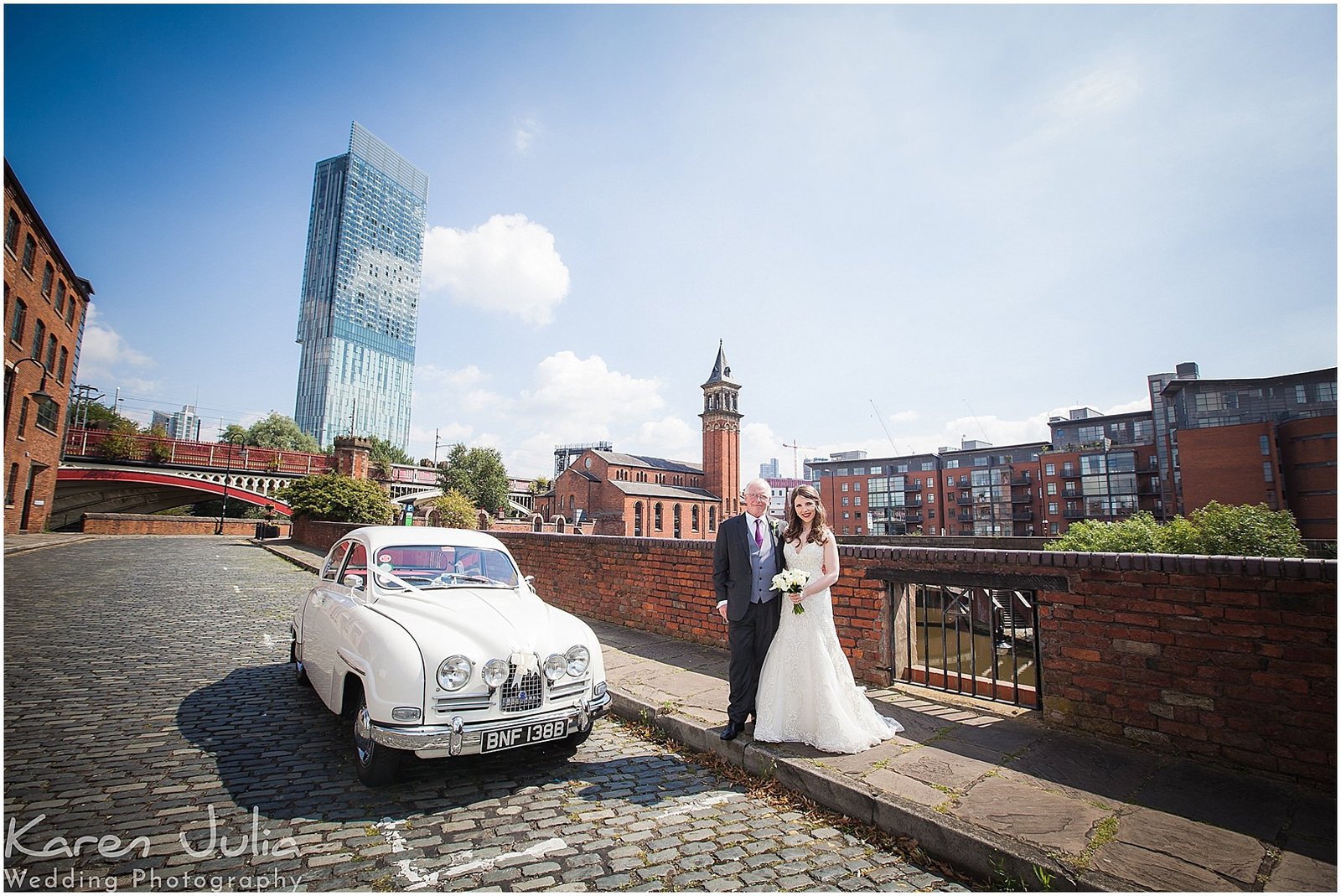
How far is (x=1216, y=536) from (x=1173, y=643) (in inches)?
1141

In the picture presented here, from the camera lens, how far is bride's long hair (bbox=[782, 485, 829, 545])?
4492 mm

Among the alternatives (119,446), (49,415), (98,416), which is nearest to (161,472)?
(119,446)

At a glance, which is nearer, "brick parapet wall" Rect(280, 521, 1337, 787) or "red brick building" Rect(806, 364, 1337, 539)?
"brick parapet wall" Rect(280, 521, 1337, 787)

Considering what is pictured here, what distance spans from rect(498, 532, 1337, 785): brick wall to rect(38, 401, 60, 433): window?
3637cm

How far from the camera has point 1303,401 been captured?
52.2 metres

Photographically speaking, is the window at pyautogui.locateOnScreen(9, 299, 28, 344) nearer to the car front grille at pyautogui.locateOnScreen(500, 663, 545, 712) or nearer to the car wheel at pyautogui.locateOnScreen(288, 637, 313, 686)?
the car wheel at pyautogui.locateOnScreen(288, 637, 313, 686)

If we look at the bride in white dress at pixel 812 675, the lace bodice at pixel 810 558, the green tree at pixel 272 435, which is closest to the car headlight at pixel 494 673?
the bride in white dress at pixel 812 675

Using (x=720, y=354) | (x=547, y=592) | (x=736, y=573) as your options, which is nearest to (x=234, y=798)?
(x=736, y=573)

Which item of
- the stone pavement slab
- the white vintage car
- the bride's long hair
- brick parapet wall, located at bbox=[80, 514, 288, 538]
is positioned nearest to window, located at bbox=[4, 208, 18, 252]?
brick parapet wall, located at bbox=[80, 514, 288, 538]

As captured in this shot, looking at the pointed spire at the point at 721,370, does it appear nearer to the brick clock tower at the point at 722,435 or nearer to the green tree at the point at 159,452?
the brick clock tower at the point at 722,435

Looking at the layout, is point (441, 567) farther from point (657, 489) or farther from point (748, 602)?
point (657, 489)

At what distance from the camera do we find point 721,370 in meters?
65.8

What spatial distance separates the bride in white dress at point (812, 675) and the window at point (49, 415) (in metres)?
35.7

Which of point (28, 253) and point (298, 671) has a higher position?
point (28, 253)
